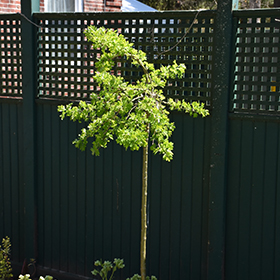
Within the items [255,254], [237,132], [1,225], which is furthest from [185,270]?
[1,225]

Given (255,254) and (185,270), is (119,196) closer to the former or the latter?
(185,270)

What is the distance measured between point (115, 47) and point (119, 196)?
1.46 meters

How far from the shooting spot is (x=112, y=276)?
4402 mm

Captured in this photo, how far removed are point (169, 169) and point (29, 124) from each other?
143 cm

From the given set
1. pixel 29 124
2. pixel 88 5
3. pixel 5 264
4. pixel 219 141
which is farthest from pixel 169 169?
pixel 88 5

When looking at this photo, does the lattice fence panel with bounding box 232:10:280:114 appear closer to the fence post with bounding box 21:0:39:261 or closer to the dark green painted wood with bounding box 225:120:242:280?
the dark green painted wood with bounding box 225:120:242:280

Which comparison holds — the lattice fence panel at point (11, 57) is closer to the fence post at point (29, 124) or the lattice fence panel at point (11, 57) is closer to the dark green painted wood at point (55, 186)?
the fence post at point (29, 124)

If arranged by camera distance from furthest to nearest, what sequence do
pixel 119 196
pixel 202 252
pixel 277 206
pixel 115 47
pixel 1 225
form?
1. pixel 1 225
2. pixel 119 196
3. pixel 202 252
4. pixel 277 206
5. pixel 115 47

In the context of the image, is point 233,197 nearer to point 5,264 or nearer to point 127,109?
point 127,109

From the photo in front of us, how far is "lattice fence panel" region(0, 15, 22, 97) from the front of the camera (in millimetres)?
4703

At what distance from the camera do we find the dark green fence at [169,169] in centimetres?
377

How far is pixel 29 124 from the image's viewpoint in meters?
4.68

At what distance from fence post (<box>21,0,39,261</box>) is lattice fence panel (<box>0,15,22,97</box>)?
11 cm

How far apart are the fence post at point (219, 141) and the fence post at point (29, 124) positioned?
1.74m
